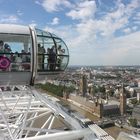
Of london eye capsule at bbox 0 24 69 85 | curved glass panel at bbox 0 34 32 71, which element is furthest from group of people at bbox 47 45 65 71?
curved glass panel at bbox 0 34 32 71

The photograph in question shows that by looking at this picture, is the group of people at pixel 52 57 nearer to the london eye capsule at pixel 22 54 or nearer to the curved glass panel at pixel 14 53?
the london eye capsule at pixel 22 54

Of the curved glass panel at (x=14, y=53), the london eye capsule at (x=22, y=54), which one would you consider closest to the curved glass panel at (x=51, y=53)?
the london eye capsule at (x=22, y=54)

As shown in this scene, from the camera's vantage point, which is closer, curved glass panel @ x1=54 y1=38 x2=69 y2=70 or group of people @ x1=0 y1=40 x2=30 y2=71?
group of people @ x1=0 y1=40 x2=30 y2=71

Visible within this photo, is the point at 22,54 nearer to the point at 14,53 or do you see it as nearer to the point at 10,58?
the point at 14,53

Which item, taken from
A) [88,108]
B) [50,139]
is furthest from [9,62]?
[88,108]

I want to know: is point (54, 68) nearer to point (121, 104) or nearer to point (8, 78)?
point (8, 78)

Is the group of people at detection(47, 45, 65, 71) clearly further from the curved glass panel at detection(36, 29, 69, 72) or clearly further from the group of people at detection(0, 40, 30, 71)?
the group of people at detection(0, 40, 30, 71)

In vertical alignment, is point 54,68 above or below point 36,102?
above

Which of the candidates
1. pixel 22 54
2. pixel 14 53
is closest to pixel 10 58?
pixel 14 53
